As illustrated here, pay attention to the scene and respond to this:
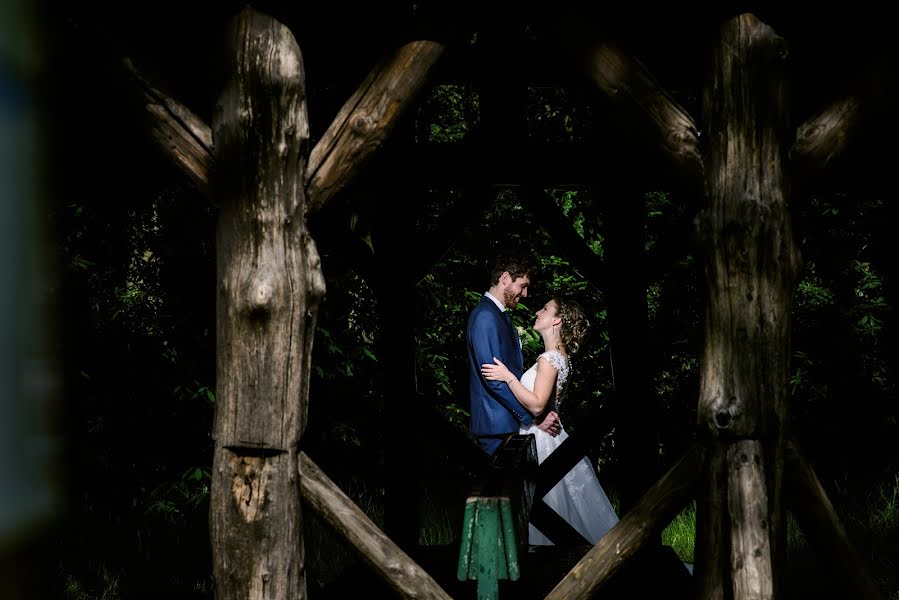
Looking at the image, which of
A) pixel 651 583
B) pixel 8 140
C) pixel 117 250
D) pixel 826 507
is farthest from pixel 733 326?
pixel 117 250

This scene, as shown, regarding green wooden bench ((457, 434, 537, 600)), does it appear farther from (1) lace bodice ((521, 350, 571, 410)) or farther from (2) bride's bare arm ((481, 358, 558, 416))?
(1) lace bodice ((521, 350, 571, 410))

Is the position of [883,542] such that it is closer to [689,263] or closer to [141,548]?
[689,263]

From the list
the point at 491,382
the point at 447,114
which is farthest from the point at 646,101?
the point at 447,114

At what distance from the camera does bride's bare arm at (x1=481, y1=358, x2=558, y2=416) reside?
5246 mm

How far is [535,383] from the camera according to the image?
5512 millimetres

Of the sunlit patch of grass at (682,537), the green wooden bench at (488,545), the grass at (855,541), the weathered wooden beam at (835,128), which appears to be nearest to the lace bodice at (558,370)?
the grass at (855,541)

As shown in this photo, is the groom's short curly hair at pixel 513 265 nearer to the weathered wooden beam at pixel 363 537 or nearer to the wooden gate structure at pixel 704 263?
the wooden gate structure at pixel 704 263

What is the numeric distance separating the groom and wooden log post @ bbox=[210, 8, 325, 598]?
2643mm

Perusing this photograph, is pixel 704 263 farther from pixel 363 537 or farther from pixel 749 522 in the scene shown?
pixel 363 537

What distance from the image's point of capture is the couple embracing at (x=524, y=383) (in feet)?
17.3

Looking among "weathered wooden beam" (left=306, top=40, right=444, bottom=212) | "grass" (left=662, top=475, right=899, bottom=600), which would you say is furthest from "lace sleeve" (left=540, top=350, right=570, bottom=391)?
"weathered wooden beam" (left=306, top=40, right=444, bottom=212)

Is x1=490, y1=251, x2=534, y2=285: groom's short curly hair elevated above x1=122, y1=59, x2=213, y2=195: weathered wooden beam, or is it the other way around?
x1=490, y1=251, x2=534, y2=285: groom's short curly hair

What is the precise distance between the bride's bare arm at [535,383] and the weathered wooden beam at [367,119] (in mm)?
2660

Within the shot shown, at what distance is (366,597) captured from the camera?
3961 millimetres
